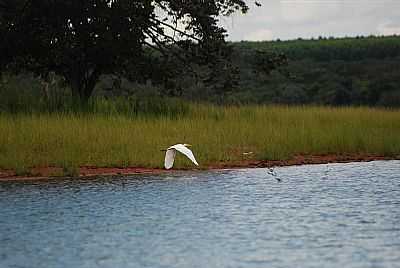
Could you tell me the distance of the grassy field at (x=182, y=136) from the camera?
15805mm

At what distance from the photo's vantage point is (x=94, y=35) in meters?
Answer: 21.8

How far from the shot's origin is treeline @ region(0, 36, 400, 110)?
22.7 meters

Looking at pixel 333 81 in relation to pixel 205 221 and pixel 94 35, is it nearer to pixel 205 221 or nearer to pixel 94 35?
pixel 94 35

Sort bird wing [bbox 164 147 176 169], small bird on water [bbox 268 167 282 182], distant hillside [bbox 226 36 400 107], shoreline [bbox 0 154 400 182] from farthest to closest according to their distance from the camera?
distant hillside [bbox 226 36 400 107]
bird wing [bbox 164 147 176 169]
shoreline [bbox 0 154 400 182]
small bird on water [bbox 268 167 282 182]

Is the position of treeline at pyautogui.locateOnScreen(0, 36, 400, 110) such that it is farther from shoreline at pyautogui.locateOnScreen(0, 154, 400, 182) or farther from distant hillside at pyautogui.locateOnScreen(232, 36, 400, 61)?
shoreline at pyautogui.locateOnScreen(0, 154, 400, 182)

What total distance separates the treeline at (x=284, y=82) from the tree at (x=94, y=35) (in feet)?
2.03

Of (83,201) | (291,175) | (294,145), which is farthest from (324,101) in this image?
(83,201)

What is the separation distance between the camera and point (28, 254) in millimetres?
8453

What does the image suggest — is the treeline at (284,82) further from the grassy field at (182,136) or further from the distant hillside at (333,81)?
the grassy field at (182,136)

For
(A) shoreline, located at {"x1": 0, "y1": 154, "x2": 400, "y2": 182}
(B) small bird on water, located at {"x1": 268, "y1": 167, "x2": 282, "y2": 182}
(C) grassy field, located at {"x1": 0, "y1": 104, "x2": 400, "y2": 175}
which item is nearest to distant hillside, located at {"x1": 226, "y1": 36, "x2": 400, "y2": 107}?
(C) grassy field, located at {"x1": 0, "y1": 104, "x2": 400, "y2": 175}

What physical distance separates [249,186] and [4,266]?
5.64m

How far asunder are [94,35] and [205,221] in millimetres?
12382

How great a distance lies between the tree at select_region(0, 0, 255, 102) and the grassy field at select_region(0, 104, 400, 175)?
2.15 m

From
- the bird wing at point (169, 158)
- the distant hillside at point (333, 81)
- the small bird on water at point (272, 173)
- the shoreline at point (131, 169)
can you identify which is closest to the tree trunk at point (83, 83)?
the shoreline at point (131, 169)
